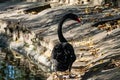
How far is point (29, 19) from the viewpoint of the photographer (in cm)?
2061

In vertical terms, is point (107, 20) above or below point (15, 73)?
above

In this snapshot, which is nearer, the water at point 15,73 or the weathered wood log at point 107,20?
the water at point 15,73

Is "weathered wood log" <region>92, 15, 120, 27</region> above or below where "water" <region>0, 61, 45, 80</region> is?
above

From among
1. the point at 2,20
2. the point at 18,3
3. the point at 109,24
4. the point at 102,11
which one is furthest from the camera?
the point at 18,3

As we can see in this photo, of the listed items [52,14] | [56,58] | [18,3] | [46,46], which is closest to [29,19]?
[52,14]

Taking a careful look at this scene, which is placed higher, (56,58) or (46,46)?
(56,58)

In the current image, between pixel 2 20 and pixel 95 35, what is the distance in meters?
7.61

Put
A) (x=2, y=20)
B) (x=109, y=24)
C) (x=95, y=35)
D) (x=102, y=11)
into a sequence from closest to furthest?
1. (x=95, y=35)
2. (x=109, y=24)
3. (x=102, y=11)
4. (x=2, y=20)

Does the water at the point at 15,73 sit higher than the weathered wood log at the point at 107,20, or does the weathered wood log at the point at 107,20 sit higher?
the weathered wood log at the point at 107,20

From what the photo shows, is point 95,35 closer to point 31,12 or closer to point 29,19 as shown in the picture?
point 29,19

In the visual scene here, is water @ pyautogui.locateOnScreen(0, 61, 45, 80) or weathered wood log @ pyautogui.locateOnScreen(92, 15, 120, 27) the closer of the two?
water @ pyautogui.locateOnScreen(0, 61, 45, 80)

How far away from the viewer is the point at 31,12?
900 inches

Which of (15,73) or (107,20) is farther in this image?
(107,20)

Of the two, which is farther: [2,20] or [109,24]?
[2,20]
